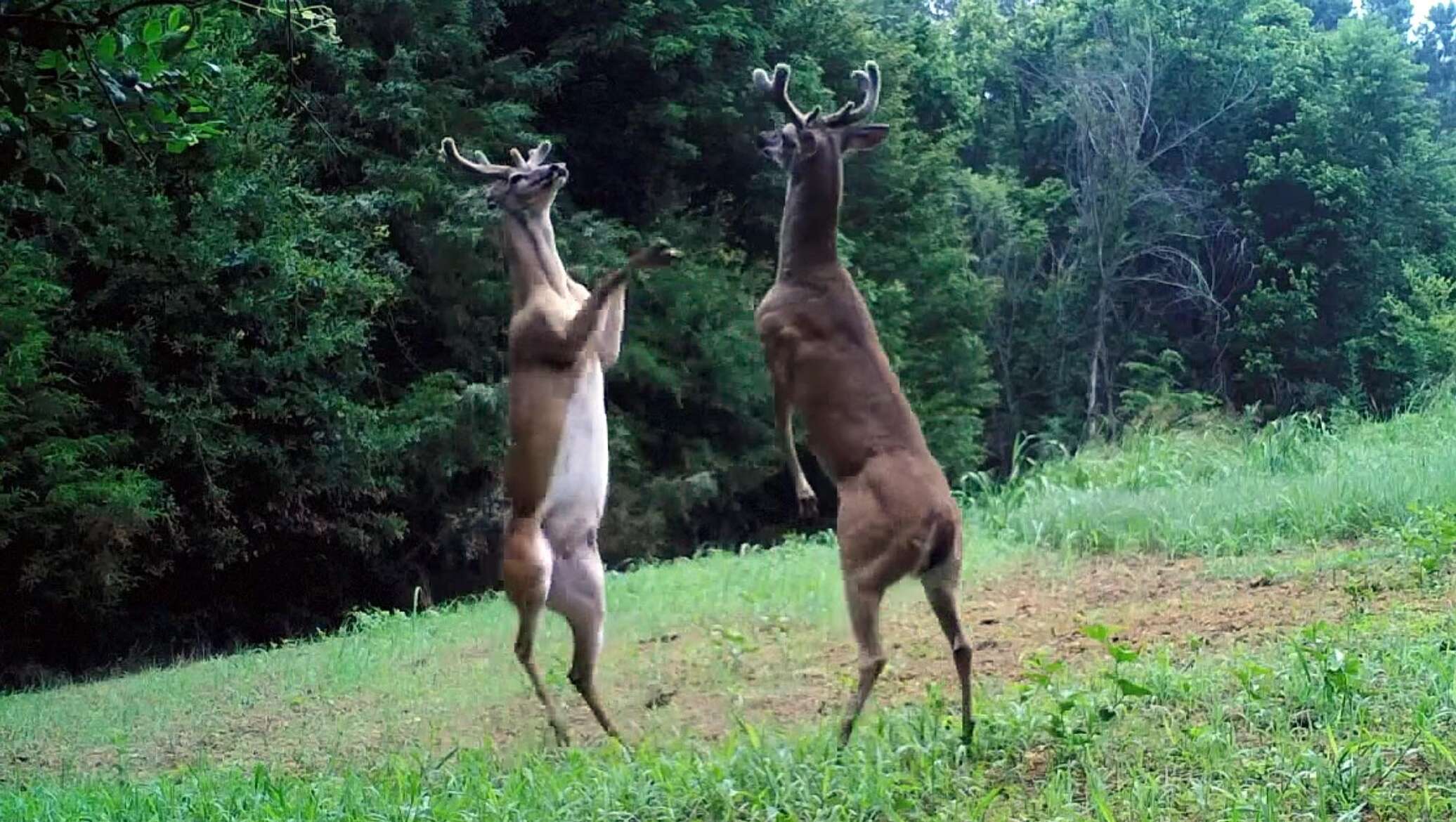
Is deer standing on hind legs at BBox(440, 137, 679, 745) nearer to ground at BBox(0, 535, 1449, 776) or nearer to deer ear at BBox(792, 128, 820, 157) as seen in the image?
ground at BBox(0, 535, 1449, 776)

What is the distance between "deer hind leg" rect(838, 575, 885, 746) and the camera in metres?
4.73

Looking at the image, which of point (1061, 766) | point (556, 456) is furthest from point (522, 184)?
point (1061, 766)

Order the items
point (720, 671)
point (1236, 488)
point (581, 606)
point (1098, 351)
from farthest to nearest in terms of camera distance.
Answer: point (1098, 351) < point (1236, 488) < point (720, 671) < point (581, 606)

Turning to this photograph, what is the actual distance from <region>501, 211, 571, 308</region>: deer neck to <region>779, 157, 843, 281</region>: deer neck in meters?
1.21

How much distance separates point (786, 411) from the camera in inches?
205

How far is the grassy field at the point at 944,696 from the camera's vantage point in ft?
14.1

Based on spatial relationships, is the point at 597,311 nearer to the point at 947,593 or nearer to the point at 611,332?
the point at 611,332

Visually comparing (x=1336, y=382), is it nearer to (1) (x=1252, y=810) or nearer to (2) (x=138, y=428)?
(2) (x=138, y=428)

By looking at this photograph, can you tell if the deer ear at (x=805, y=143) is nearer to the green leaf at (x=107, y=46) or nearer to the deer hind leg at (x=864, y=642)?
the deer hind leg at (x=864, y=642)

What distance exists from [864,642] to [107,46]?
2894mm

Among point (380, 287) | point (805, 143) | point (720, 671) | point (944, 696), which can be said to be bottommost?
point (720, 671)

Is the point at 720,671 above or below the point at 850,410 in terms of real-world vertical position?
below

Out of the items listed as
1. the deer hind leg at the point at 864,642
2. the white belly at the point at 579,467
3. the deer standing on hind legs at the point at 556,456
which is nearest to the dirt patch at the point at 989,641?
the deer standing on hind legs at the point at 556,456

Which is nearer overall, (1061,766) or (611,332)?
(1061,766)
